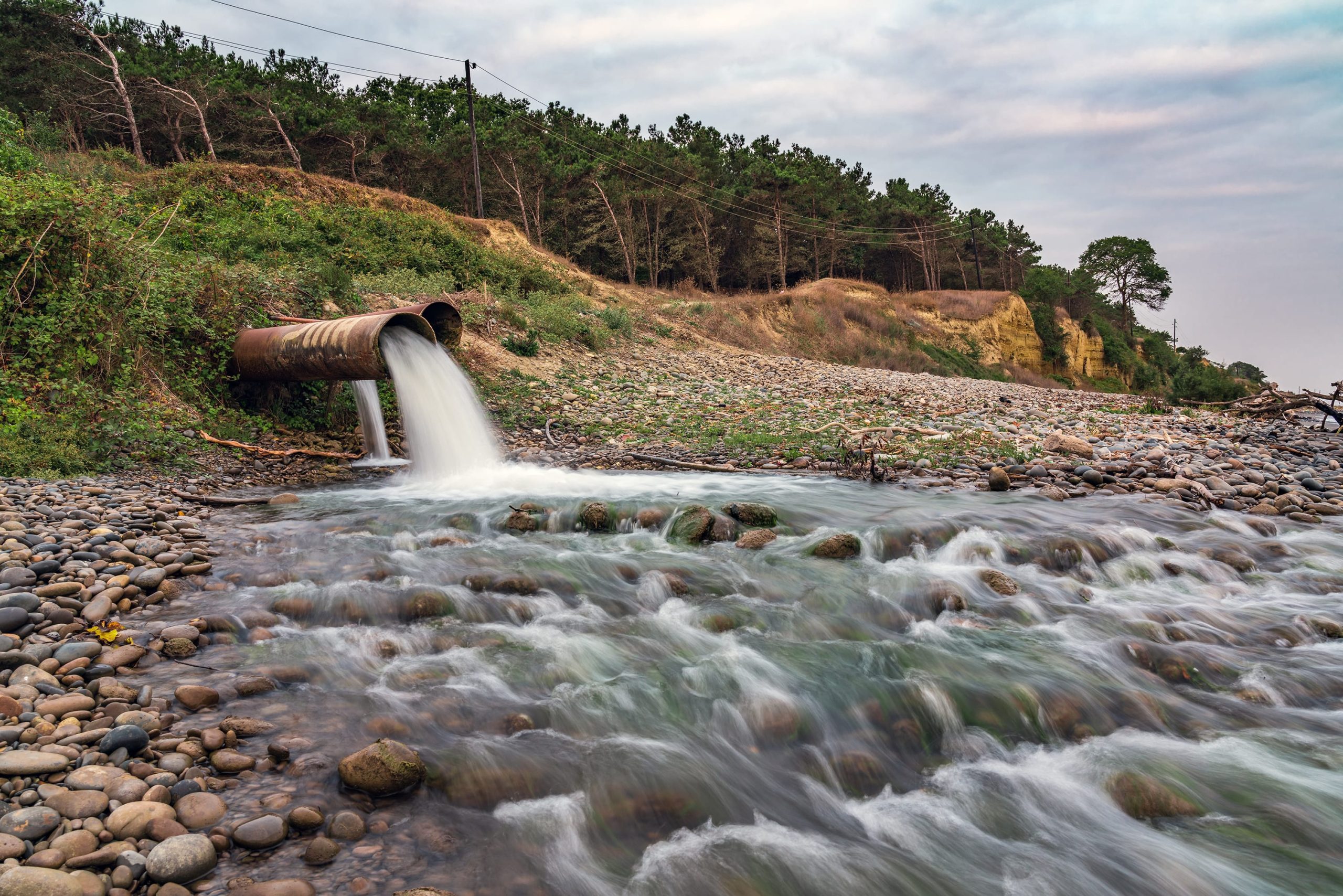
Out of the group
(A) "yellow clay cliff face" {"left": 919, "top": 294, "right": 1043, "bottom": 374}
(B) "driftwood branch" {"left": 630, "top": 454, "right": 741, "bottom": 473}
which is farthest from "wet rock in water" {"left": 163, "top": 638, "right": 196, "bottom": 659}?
(A) "yellow clay cliff face" {"left": 919, "top": 294, "right": 1043, "bottom": 374}

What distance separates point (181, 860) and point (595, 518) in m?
4.99

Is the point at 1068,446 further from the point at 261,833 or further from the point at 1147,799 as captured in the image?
the point at 261,833

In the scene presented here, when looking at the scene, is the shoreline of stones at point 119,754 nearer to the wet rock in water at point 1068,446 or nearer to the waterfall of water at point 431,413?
the waterfall of water at point 431,413

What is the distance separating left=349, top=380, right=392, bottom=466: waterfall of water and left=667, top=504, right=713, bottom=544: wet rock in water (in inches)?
235

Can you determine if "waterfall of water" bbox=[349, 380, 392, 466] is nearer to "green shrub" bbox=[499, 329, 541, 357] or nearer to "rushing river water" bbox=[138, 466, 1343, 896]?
"rushing river water" bbox=[138, 466, 1343, 896]

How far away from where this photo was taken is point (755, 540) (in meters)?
6.48

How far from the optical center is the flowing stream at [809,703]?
2.77 m

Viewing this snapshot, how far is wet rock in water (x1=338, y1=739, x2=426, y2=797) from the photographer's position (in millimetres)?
2758

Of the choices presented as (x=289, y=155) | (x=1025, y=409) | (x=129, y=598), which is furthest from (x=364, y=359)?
(x=289, y=155)

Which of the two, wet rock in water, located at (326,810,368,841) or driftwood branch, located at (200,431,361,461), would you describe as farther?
driftwood branch, located at (200,431,361,461)

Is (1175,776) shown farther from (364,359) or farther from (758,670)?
(364,359)

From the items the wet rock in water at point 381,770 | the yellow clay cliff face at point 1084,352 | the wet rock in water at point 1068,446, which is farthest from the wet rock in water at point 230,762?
the yellow clay cliff face at point 1084,352

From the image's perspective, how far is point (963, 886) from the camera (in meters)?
2.72

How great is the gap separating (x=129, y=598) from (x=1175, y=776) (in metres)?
6.03
